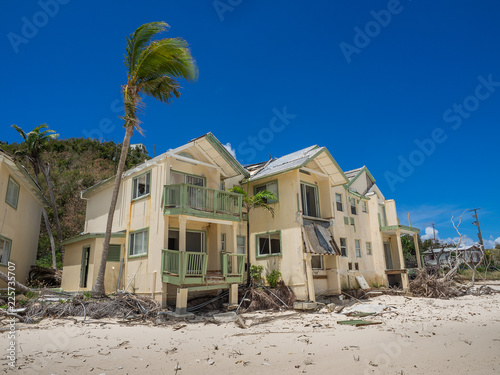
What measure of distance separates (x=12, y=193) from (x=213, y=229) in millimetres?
9859

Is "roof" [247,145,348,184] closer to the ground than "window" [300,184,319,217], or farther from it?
farther from it

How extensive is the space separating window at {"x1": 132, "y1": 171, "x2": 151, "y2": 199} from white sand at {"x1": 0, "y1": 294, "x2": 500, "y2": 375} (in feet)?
22.8

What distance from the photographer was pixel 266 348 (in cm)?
873

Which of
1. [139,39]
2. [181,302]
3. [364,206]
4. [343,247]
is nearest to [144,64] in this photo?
[139,39]

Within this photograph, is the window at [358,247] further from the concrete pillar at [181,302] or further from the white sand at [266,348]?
the concrete pillar at [181,302]

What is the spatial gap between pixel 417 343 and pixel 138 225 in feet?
40.6

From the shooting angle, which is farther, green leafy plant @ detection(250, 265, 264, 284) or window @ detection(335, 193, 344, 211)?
window @ detection(335, 193, 344, 211)

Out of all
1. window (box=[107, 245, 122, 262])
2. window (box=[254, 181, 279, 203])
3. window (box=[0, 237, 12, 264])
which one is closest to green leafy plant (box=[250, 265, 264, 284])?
window (box=[254, 181, 279, 203])

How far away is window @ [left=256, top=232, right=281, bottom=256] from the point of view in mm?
19541

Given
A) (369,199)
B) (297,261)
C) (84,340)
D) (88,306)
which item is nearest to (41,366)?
(84,340)

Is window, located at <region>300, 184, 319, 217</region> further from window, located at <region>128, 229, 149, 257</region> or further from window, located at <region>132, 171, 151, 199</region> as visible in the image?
window, located at <region>128, 229, 149, 257</region>

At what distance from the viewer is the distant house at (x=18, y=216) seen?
15891 millimetres

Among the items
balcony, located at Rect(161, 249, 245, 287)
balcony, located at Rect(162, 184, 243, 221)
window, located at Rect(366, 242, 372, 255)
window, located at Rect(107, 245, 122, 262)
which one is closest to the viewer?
balcony, located at Rect(161, 249, 245, 287)

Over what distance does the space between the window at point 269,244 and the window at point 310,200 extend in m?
2.21
